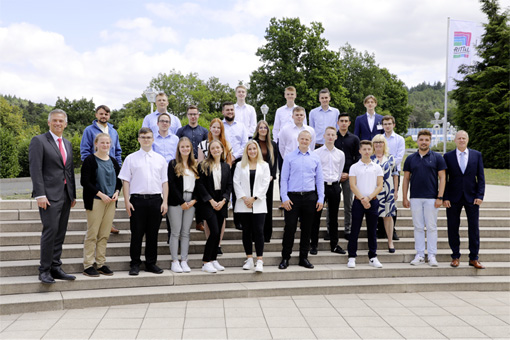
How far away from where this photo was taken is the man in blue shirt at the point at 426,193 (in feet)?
21.2

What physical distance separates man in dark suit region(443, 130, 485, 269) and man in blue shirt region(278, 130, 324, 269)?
2.15m

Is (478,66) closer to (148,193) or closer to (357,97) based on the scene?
(357,97)

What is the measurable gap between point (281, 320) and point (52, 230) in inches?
117

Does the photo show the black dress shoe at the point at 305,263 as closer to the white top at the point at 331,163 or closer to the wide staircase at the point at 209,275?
the wide staircase at the point at 209,275

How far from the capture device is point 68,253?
599cm

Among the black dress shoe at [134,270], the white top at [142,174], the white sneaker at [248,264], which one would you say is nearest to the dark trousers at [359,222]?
the white sneaker at [248,264]

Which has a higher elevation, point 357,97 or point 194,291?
point 357,97

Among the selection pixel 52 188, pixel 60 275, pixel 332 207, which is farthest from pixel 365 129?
pixel 60 275

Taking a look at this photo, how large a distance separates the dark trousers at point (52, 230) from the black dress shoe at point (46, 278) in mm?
49

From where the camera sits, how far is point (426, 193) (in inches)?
254

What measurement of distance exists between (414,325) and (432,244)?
88.9 inches

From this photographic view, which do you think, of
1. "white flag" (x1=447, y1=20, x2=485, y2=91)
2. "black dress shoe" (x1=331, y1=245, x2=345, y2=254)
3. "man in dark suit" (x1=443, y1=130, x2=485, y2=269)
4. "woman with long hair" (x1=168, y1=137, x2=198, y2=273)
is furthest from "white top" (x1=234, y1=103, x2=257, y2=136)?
"white flag" (x1=447, y1=20, x2=485, y2=91)

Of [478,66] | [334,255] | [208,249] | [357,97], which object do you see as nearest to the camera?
[208,249]

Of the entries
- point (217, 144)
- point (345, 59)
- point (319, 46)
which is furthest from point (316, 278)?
point (345, 59)
